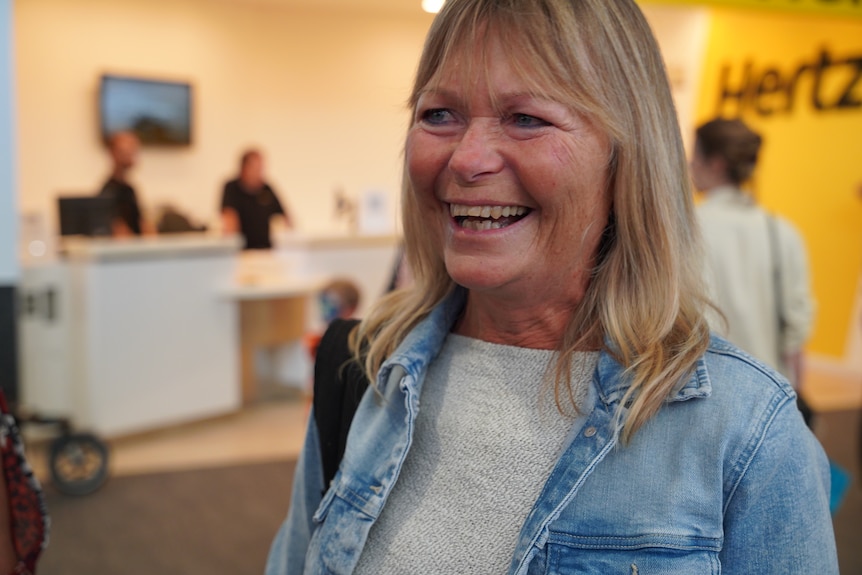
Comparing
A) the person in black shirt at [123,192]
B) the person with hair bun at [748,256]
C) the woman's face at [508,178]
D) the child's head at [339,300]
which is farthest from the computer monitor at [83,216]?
the woman's face at [508,178]

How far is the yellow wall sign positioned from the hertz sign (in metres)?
3.37

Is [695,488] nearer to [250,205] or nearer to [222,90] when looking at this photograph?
[250,205]

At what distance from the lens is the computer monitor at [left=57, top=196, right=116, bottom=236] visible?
184 inches

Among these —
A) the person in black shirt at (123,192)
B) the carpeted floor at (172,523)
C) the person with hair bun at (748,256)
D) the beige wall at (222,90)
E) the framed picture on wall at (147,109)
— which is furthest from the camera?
the framed picture on wall at (147,109)

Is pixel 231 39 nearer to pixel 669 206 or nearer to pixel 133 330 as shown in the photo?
pixel 133 330

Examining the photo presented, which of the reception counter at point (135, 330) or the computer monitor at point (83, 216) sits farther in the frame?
the computer monitor at point (83, 216)

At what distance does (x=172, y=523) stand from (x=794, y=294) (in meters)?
2.62

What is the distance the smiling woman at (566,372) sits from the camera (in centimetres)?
93

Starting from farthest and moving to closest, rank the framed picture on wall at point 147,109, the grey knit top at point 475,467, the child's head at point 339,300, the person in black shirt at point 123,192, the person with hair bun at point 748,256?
the framed picture on wall at point 147,109, the person in black shirt at point 123,192, the child's head at point 339,300, the person with hair bun at point 748,256, the grey knit top at point 475,467

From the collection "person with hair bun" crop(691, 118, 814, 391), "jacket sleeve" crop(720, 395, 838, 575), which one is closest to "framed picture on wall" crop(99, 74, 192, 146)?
"person with hair bun" crop(691, 118, 814, 391)

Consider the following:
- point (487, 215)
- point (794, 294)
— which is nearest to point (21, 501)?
point (487, 215)

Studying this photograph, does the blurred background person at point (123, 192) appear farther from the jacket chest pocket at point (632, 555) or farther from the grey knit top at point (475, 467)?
the jacket chest pocket at point (632, 555)

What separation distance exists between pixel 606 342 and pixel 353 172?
8419 millimetres

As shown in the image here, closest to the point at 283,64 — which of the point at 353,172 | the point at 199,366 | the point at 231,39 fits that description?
the point at 231,39
